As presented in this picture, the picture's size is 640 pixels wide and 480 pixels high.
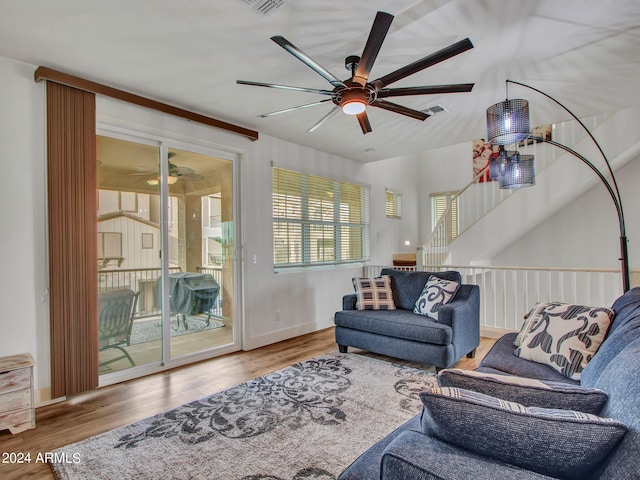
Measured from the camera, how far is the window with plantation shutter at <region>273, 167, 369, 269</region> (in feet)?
15.1

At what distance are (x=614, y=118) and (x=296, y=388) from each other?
17.7ft

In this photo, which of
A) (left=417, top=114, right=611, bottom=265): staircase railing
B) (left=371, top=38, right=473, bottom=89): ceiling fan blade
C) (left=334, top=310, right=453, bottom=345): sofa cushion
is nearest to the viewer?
(left=371, top=38, right=473, bottom=89): ceiling fan blade

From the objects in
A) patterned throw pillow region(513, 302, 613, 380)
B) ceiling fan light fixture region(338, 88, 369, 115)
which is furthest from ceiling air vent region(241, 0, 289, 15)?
patterned throw pillow region(513, 302, 613, 380)

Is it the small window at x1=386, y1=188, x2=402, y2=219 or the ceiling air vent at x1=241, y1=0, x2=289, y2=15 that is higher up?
the ceiling air vent at x1=241, y1=0, x2=289, y2=15

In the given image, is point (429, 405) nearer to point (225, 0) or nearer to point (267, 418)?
point (267, 418)

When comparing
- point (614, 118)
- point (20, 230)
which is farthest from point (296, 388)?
point (614, 118)

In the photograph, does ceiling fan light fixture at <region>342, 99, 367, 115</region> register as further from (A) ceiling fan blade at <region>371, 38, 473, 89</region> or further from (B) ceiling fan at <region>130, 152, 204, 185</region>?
(B) ceiling fan at <region>130, 152, 204, 185</region>

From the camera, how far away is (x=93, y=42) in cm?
236

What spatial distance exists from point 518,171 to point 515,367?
2.33 metres

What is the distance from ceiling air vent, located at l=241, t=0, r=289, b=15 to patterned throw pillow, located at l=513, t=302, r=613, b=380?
8.12 ft

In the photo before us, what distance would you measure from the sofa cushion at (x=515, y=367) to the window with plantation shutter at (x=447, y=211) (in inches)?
167

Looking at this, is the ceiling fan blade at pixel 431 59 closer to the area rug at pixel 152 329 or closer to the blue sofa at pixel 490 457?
the blue sofa at pixel 490 457

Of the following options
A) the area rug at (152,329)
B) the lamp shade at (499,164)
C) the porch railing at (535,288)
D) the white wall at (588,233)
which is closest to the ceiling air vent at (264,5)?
the lamp shade at (499,164)

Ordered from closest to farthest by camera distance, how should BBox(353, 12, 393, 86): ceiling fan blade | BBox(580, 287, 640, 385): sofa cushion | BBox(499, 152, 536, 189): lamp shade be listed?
BBox(580, 287, 640, 385): sofa cushion → BBox(353, 12, 393, 86): ceiling fan blade → BBox(499, 152, 536, 189): lamp shade
